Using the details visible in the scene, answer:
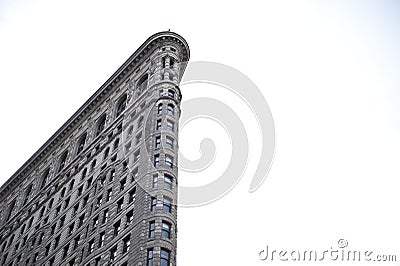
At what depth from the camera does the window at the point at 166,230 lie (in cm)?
4879

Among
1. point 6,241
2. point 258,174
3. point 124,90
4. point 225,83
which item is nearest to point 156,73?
point 124,90

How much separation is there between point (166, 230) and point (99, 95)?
137ft

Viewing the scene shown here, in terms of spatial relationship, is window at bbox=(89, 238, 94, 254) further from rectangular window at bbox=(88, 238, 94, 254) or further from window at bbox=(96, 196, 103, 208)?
window at bbox=(96, 196, 103, 208)

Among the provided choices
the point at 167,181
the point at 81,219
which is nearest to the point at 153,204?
the point at 167,181

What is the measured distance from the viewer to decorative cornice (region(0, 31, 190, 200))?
80.2 metres

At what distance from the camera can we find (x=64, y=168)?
257 feet

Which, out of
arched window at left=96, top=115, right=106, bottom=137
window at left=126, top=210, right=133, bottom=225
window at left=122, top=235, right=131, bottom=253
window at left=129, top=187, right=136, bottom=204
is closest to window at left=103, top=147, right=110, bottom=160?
arched window at left=96, top=115, right=106, bottom=137

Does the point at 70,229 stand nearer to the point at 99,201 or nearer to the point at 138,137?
the point at 99,201

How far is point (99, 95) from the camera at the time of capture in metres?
85.8

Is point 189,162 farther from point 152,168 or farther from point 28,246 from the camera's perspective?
point 28,246

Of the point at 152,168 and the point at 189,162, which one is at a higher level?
the point at 189,162

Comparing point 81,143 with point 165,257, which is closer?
point 165,257

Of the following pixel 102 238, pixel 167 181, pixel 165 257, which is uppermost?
pixel 167 181

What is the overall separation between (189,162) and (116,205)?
10.2m
